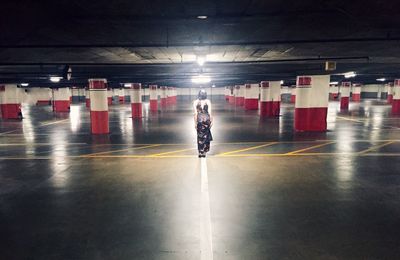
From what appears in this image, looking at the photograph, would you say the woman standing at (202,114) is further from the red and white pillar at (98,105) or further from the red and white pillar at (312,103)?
the red and white pillar at (312,103)

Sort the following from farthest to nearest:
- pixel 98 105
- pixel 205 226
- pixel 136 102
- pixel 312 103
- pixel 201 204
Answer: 1. pixel 136 102
2. pixel 312 103
3. pixel 98 105
4. pixel 201 204
5. pixel 205 226

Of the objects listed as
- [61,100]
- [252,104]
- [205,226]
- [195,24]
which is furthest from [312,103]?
[61,100]

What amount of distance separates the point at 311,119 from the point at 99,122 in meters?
13.4

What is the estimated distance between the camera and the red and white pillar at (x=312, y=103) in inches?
685

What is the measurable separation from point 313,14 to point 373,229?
4.11 m

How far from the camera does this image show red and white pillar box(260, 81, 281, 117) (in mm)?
27469

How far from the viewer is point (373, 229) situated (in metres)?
5.13

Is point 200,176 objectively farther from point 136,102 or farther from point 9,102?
point 9,102

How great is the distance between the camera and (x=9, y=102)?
27.9 meters

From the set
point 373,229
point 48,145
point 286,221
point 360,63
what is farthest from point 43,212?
point 360,63

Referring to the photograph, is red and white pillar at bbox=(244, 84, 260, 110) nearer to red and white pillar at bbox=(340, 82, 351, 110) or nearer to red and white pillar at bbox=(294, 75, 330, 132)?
red and white pillar at bbox=(340, 82, 351, 110)

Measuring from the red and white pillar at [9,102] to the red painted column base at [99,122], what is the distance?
15.2 meters

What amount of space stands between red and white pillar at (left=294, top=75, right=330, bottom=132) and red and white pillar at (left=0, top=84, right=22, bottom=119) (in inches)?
1033

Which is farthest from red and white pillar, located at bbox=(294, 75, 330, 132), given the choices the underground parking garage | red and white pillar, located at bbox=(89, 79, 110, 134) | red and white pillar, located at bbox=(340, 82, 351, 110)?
red and white pillar, located at bbox=(340, 82, 351, 110)
